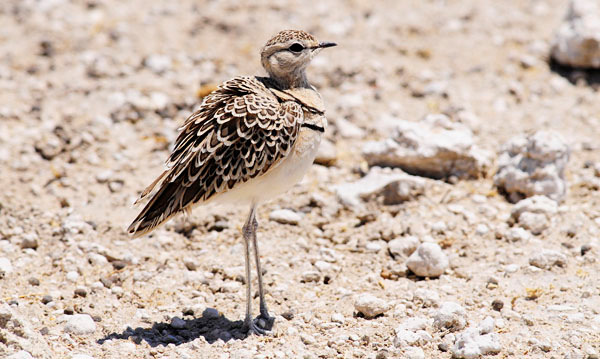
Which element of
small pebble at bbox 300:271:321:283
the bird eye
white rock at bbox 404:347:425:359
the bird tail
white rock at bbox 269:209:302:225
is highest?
the bird eye

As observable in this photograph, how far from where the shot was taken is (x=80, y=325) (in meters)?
4.97

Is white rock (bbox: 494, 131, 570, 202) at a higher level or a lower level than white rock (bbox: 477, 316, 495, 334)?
higher

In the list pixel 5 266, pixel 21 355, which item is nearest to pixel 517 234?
pixel 21 355

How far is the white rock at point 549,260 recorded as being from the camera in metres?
5.73

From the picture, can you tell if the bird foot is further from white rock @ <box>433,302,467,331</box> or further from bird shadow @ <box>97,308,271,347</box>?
white rock @ <box>433,302,467,331</box>

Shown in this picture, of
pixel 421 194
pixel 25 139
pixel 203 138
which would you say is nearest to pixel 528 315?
pixel 421 194

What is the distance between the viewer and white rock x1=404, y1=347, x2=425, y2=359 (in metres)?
4.69

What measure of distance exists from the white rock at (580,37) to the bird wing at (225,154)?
4.84 metres

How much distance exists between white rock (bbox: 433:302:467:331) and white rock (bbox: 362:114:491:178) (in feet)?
6.99

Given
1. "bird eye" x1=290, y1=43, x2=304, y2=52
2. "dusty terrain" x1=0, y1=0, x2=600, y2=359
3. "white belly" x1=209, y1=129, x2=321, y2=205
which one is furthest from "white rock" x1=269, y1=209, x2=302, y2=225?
"bird eye" x1=290, y1=43, x2=304, y2=52

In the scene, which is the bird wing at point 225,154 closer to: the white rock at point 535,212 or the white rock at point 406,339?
the white rock at point 406,339

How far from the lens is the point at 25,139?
24.9 feet

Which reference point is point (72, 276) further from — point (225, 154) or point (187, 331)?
point (225, 154)

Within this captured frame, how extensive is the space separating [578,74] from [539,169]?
2.76 metres
